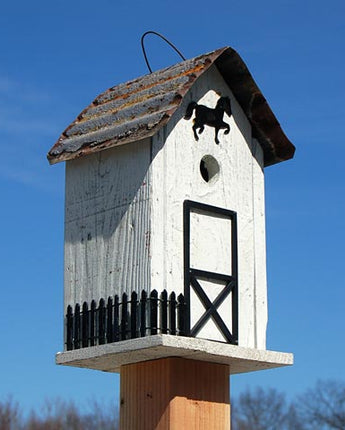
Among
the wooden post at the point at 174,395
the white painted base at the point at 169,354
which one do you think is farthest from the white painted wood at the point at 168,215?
the wooden post at the point at 174,395

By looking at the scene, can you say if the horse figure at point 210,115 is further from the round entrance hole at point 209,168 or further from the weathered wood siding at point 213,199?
the round entrance hole at point 209,168

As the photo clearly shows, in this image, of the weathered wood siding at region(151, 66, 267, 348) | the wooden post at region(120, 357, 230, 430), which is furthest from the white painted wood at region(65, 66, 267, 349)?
the wooden post at region(120, 357, 230, 430)

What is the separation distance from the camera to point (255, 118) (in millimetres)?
10258

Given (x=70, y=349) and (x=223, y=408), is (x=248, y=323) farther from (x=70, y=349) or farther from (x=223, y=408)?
(x=70, y=349)

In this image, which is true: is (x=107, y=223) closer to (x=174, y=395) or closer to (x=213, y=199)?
(x=213, y=199)

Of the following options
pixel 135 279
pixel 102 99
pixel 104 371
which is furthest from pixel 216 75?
pixel 104 371

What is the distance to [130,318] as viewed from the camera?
9.13 metres

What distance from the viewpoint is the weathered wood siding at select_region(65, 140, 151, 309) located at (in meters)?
9.27

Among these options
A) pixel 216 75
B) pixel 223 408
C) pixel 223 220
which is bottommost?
pixel 223 408

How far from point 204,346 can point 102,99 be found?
8.60 feet

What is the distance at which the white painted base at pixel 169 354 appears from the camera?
8.88 meters

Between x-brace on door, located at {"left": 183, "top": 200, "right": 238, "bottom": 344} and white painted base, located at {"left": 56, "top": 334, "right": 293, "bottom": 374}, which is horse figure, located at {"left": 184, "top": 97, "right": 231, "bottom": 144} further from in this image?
white painted base, located at {"left": 56, "top": 334, "right": 293, "bottom": 374}

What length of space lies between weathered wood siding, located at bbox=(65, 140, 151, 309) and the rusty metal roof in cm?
13

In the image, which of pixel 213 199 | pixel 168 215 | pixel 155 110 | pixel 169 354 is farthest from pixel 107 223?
pixel 169 354
